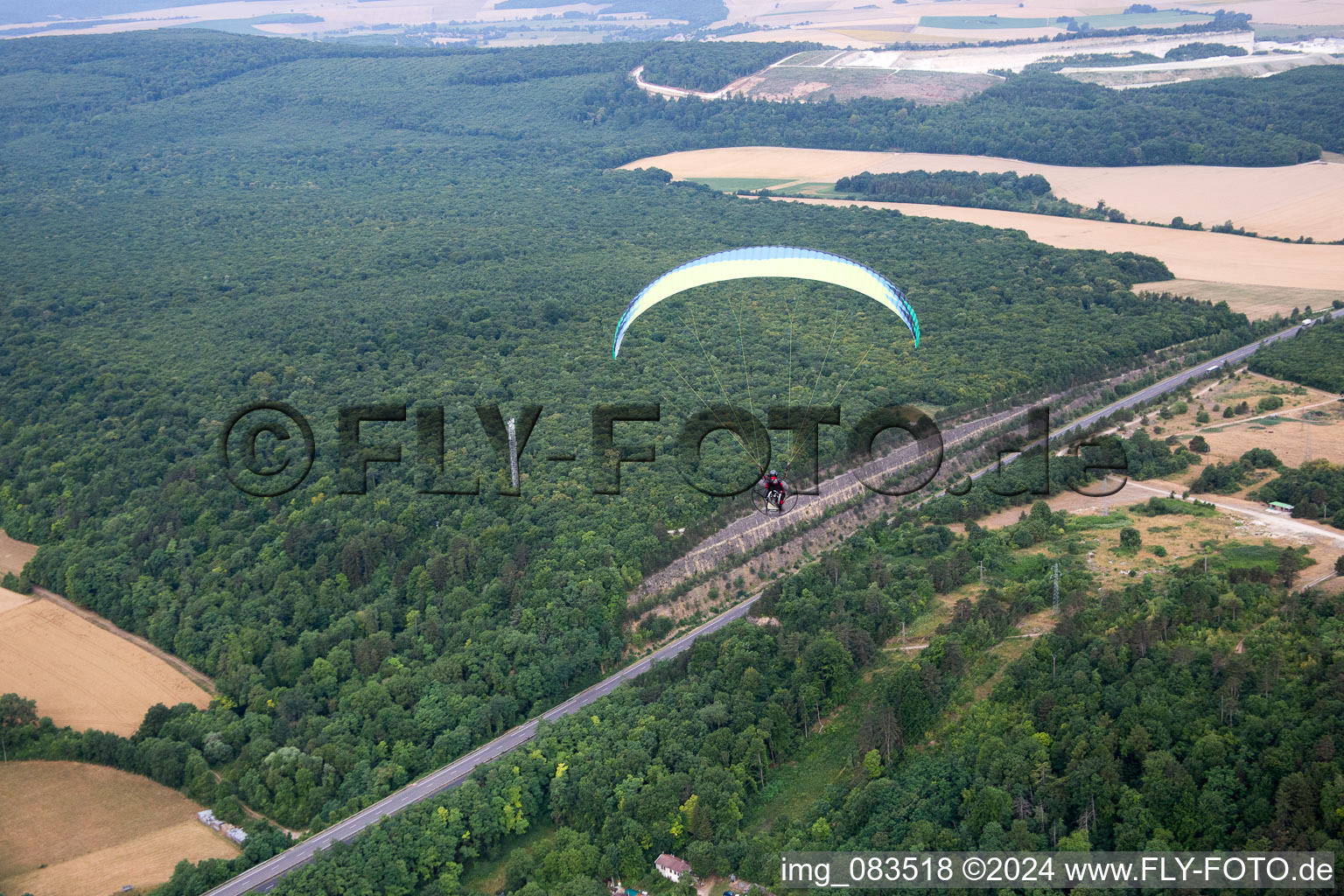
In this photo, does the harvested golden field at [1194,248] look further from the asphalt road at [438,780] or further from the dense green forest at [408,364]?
the asphalt road at [438,780]

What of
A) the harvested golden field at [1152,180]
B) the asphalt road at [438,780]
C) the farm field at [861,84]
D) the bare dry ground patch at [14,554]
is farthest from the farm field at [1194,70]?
the bare dry ground patch at [14,554]

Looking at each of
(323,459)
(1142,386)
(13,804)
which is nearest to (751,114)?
Result: (1142,386)

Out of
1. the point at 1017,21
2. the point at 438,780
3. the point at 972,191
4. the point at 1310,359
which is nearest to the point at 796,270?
the point at 438,780

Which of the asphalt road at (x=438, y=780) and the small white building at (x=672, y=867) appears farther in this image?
the asphalt road at (x=438, y=780)

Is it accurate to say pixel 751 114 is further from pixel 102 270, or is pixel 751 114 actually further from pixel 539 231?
pixel 102 270

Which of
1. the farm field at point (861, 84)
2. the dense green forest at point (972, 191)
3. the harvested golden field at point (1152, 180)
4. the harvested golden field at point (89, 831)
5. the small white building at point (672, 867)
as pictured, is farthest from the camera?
the farm field at point (861, 84)

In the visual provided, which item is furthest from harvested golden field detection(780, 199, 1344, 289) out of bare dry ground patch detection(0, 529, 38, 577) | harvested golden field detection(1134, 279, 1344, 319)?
bare dry ground patch detection(0, 529, 38, 577)
